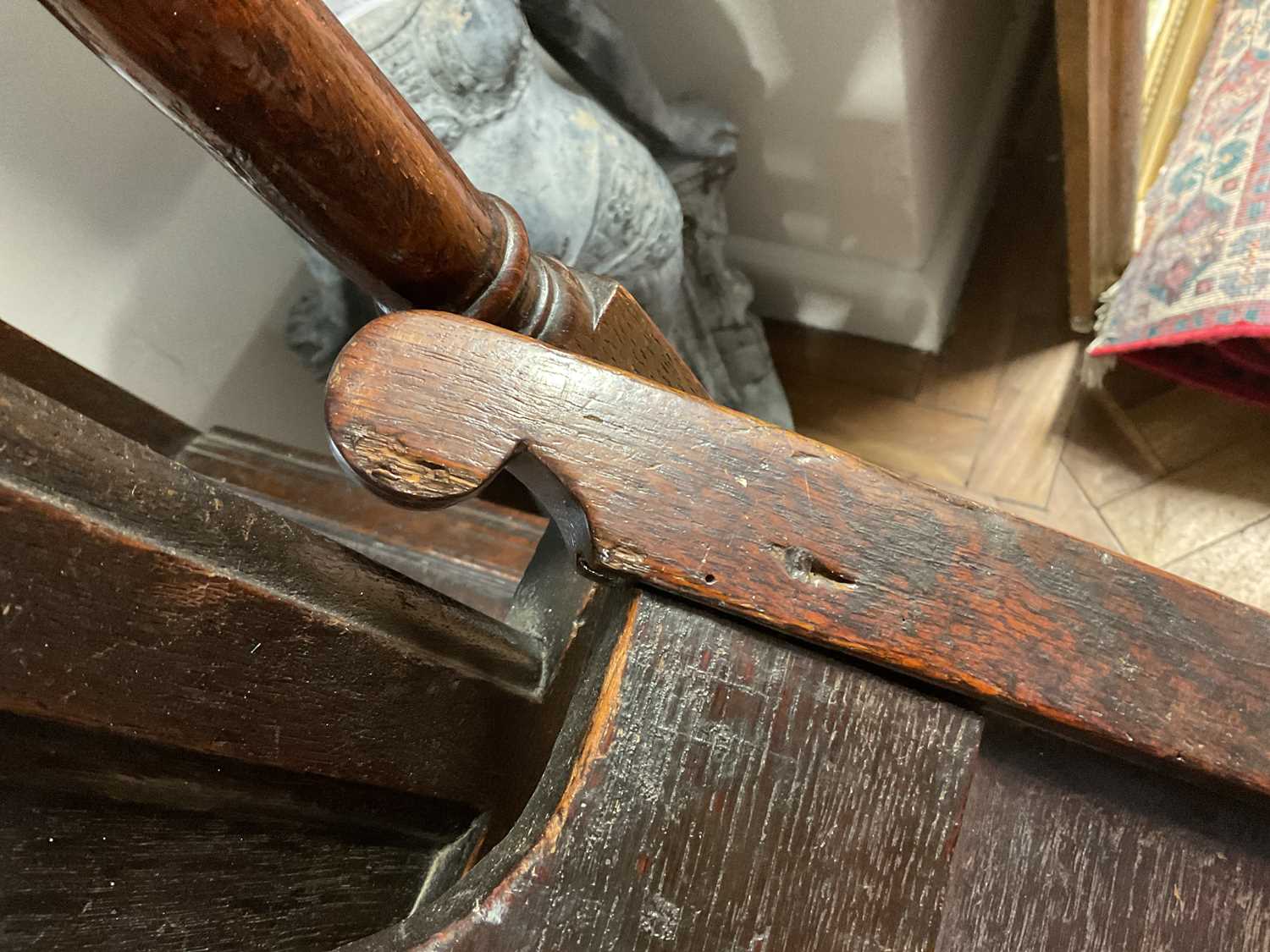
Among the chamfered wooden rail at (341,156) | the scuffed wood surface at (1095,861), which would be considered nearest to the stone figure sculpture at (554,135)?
the chamfered wooden rail at (341,156)

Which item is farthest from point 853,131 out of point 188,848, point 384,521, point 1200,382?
point 188,848

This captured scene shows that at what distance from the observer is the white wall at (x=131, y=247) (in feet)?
1.85

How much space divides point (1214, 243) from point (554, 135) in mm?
682

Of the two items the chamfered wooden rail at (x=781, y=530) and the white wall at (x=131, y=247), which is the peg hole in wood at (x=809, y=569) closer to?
the chamfered wooden rail at (x=781, y=530)

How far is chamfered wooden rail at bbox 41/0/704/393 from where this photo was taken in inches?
9.9

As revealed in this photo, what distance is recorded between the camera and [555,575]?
0.41 meters

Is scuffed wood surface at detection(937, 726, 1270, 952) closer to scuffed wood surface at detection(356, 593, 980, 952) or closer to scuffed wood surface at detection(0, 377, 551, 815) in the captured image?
scuffed wood surface at detection(356, 593, 980, 952)

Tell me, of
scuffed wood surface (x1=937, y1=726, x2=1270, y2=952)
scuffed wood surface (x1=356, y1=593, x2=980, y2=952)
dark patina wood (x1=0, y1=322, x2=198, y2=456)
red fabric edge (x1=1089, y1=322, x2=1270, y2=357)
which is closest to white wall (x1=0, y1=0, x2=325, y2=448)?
dark patina wood (x1=0, y1=322, x2=198, y2=456)

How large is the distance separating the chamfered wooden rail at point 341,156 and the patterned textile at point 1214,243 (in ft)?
2.33

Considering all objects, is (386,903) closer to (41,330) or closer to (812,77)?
(41,330)

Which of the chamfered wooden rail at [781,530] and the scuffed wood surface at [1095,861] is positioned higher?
the chamfered wooden rail at [781,530]

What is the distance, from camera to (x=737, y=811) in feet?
0.86

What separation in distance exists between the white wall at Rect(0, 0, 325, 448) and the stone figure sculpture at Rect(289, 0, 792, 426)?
0.08m

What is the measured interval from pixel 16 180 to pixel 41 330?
0.10 metres
